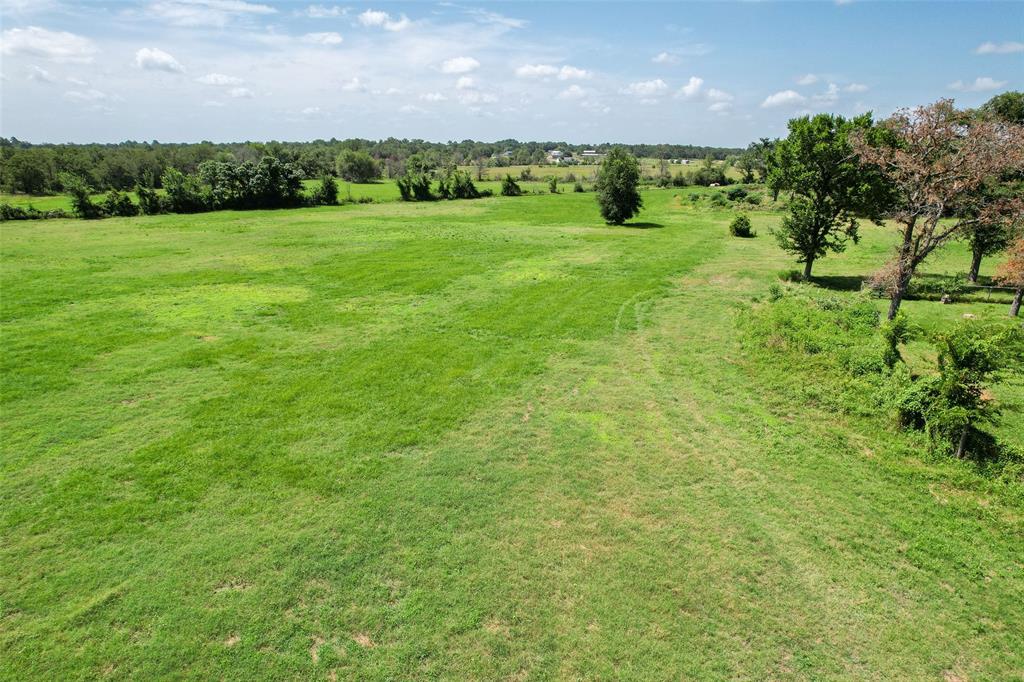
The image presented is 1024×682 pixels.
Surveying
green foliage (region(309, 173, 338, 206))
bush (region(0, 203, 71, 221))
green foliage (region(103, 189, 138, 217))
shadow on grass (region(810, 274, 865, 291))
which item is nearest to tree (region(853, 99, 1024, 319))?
shadow on grass (region(810, 274, 865, 291))

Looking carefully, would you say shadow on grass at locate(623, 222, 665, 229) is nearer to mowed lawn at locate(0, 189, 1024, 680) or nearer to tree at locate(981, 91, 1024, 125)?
mowed lawn at locate(0, 189, 1024, 680)

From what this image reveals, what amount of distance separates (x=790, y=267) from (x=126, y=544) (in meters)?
37.5

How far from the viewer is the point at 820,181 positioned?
95.2 feet

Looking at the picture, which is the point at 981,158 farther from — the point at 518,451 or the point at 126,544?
the point at 126,544

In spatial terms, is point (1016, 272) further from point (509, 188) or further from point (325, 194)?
point (509, 188)

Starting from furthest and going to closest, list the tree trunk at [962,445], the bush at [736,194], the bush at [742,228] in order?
the bush at [736,194]
the bush at [742,228]
the tree trunk at [962,445]

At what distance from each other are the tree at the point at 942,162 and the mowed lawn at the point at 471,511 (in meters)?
5.11

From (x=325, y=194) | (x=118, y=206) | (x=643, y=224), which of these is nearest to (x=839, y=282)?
(x=643, y=224)

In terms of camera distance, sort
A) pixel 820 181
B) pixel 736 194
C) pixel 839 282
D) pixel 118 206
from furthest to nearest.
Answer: pixel 736 194 → pixel 118 206 → pixel 839 282 → pixel 820 181

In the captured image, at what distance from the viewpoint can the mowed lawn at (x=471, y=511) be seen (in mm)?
7805

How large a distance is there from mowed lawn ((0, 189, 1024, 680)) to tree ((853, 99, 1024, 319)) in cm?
511

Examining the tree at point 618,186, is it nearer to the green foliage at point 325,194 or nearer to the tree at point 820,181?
the tree at point 820,181

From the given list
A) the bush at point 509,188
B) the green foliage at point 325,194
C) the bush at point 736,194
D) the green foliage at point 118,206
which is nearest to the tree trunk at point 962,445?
the bush at point 736,194

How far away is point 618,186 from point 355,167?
2860 inches
